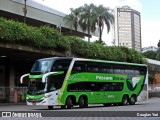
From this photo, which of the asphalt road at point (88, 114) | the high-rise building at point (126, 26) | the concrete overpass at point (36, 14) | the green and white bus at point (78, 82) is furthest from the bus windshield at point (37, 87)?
the high-rise building at point (126, 26)

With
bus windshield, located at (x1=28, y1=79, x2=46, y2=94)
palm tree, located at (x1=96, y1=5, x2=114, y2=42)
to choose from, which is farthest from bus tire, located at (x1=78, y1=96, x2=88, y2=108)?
palm tree, located at (x1=96, y1=5, x2=114, y2=42)

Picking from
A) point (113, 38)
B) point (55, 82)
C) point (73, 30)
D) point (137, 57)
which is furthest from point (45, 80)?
point (113, 38)

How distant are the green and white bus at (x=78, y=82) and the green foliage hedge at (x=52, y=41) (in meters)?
4.92

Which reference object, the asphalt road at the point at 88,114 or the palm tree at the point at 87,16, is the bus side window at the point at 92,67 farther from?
the palm tree at the point at 87,16

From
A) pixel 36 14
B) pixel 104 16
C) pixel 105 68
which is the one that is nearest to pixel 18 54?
pixel 36 14

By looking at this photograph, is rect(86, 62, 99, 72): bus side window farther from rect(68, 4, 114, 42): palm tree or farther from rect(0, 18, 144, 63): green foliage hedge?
rect(68, 4, 114, 42): palm tree

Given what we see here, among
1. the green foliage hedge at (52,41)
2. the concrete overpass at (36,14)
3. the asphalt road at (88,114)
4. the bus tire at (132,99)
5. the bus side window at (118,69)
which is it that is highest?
the concrete overpass at (36,14)

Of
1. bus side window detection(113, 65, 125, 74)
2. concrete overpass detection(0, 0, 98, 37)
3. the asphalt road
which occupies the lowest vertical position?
the asphalt road

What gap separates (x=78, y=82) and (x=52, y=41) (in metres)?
9.38

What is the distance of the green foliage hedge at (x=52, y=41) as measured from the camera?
96.7ft

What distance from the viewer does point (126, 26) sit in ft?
283

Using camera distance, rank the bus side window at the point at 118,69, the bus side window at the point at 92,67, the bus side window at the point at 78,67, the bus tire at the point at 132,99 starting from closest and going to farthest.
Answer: the bus side window at the point at 78,67 < the bus side window at the point at 92,67 < the bus side window at the point at 118,69 < the bus tire at the point at 132,99

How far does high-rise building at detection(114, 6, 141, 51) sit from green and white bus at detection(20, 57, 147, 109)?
2015 inches

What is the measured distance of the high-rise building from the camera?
82.8 metres
